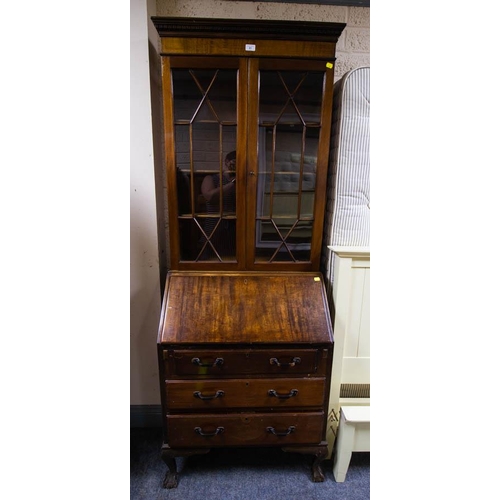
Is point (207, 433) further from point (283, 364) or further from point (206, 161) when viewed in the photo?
point (206, 161)

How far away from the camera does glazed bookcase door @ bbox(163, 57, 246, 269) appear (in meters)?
1.15

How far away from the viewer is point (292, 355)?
3.83 feet

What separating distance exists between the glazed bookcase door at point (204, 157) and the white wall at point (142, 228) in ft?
0.62

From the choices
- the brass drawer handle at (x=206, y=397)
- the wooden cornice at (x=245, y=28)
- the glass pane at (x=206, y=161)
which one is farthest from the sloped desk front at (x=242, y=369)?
the wooden cornice at (x=245, y=28)

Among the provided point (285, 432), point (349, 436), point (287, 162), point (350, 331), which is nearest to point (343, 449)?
point (349, 436)

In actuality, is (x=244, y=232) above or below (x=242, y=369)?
above

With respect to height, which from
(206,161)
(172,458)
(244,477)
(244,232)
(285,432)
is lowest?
(244,477)

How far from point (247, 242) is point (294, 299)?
324mm

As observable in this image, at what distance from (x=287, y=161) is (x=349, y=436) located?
123cm

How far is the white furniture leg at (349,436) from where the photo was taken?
1.24 metres

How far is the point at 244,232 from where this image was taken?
1277 mm

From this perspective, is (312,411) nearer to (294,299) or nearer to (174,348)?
(294,299)
